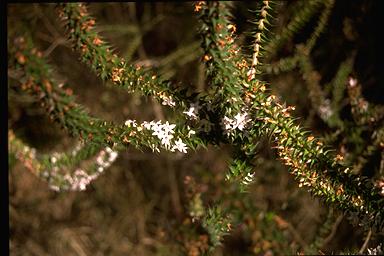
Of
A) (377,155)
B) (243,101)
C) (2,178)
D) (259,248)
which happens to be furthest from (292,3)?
(2,178)

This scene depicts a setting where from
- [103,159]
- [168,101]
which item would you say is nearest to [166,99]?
[168,101]

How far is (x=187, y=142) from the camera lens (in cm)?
205

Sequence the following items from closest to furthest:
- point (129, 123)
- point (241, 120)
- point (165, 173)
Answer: point (241, 120)
point (129, 123)
point (165, 173)

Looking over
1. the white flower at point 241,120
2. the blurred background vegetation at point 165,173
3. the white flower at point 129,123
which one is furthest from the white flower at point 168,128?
the blurred background vegetation at point 165,173

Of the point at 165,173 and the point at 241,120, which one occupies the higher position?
the point at 241,120

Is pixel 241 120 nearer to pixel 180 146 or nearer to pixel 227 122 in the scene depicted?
pixel 227 122

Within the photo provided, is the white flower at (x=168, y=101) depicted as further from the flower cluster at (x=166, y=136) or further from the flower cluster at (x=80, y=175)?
the flower cluster at (x=80, y=175)

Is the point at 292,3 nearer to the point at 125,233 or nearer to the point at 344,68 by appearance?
the point at 344,68

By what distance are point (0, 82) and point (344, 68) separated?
2532mm

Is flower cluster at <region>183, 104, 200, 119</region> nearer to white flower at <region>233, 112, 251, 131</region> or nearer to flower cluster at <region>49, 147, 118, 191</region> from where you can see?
white flower at <region>233, 112, 251, 131</region>

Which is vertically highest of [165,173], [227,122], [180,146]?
[227,122]

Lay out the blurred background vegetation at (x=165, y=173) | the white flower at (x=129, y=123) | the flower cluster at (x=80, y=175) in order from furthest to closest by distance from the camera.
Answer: the blurred background vegetation at (x=165, y=173) < the flower cluster at (x=80, y=175) < the white flower at (x=129, y=123)

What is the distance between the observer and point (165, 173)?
558 centimetres

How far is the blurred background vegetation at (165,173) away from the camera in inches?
153
